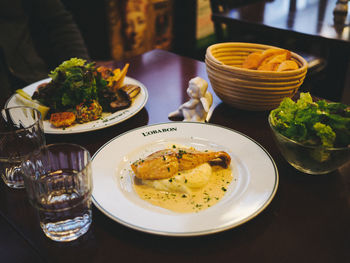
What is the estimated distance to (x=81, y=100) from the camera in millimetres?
1431

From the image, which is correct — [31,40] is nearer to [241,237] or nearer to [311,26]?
[311,26]

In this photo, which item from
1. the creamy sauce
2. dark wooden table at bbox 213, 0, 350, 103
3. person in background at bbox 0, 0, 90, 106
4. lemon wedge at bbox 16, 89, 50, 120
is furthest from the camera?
dark wooden table at bbox 213, 0, 350, 103

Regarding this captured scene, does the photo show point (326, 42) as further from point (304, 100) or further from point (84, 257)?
point (84, 257)

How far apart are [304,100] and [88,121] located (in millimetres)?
858

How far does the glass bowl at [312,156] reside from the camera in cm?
94

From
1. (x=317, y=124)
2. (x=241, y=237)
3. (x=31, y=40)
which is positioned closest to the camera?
(x=241, y=237)

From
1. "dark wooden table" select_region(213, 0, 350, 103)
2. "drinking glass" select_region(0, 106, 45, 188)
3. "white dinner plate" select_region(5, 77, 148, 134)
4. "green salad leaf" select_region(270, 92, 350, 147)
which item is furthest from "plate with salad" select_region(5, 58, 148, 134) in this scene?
"dark wooden table" select_region(213, 0, 350, 103)

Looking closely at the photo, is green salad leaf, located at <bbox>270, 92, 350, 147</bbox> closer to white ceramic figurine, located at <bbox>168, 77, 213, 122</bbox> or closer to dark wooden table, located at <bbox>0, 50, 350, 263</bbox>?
dark wooden table, located at <bbox>0, 50, 350, 263</bbox>

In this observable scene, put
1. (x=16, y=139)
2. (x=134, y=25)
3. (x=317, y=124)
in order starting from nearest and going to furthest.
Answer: (x=317, y=124), (x=16, y=139), (x=134, y=25)

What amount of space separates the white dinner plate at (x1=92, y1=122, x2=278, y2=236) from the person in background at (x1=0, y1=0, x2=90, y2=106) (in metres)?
1.22

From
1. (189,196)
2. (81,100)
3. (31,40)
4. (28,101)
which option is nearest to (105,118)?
(81,100)

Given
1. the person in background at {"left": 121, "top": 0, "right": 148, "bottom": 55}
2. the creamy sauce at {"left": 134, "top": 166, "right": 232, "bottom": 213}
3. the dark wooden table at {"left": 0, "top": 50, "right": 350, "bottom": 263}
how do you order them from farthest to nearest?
the person in background at {"left": 121, "top": 0, "right": 148, "bottom": 55}
the creamy sauce at {"left": 134, "top": 166, "right": 232, "bottom": 213}
the dark wooden table at {"left": 0, "top": 50, "right": 350, "bottom": 263}

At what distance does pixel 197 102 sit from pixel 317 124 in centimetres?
51

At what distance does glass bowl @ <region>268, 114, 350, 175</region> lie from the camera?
94 cm
